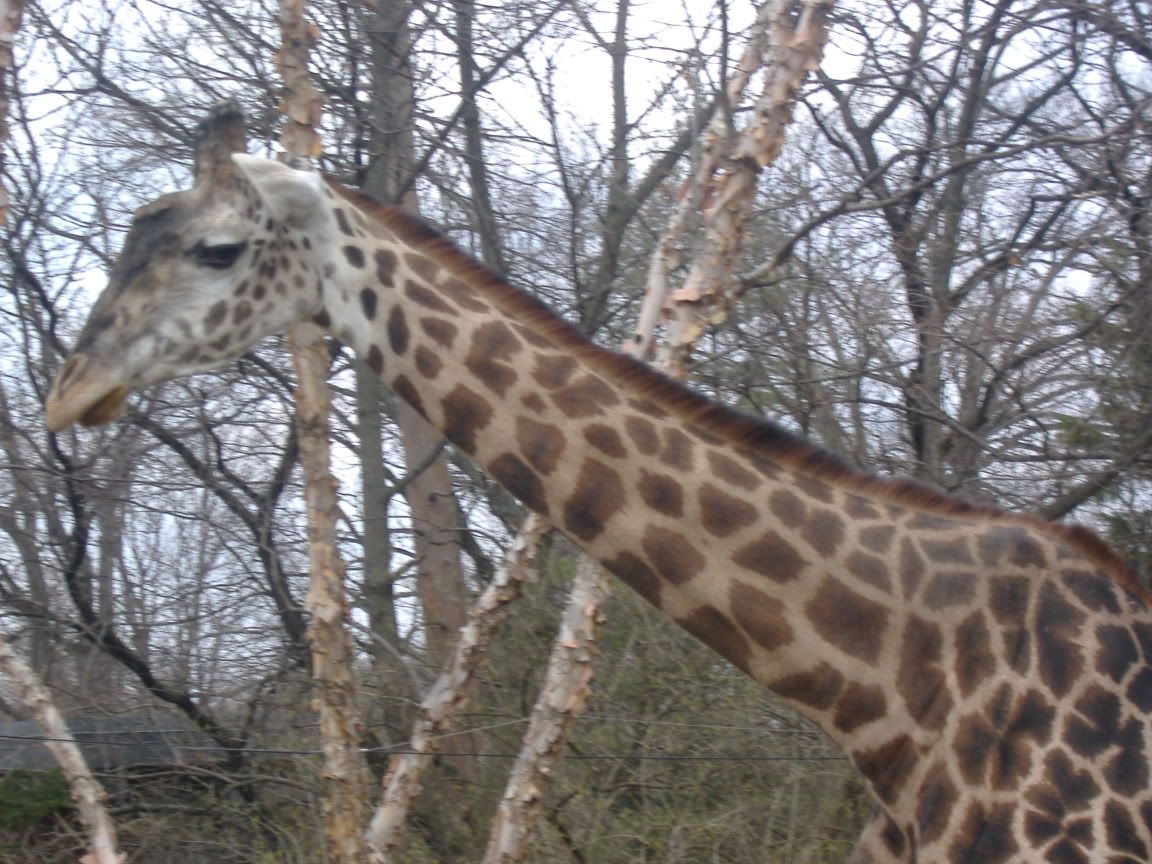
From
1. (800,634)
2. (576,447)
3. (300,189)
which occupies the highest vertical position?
(300,189)

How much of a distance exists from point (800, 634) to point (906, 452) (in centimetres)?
585

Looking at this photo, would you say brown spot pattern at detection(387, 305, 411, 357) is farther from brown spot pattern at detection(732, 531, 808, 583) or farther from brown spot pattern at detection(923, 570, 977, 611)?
brown spot pattern at detection(923, 570, 977, 611)

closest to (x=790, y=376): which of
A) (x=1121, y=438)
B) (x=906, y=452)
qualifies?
(x=906, y=452)

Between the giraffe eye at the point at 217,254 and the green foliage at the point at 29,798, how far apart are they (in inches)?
281

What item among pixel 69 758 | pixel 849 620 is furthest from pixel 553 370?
pixel 69 758

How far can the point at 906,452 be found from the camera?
29.5 ft

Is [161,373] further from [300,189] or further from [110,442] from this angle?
[110,442]

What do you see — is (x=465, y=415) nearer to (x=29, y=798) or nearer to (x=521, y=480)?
(x=521, y=480)

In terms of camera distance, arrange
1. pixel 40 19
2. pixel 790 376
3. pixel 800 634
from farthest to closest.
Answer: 1. pixel 40 19
2. pixel 790 376
3. pixel 800 634

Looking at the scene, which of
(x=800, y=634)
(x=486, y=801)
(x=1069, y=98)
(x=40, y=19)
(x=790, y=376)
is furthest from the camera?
(x=1069, y=98)

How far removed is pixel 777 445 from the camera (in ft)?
11.6

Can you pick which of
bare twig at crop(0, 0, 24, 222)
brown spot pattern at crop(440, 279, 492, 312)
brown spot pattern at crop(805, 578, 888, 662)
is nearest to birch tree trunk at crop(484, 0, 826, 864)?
brown spot pattern at crop(440, 279, 492, 312)

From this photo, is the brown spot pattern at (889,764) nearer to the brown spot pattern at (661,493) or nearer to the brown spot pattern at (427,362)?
the brown spot pattern at (661,493)

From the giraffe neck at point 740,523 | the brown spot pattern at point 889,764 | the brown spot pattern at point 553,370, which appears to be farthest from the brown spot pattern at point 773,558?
the brown spot pattern at point 553,370
